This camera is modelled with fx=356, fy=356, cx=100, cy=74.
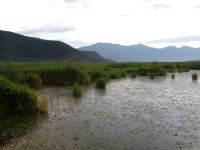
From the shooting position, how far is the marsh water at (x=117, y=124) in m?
13.7

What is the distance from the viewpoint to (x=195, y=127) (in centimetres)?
1634

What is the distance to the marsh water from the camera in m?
13.7

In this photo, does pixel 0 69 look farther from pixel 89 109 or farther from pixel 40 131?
pixel 40 131

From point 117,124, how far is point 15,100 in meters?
5.39

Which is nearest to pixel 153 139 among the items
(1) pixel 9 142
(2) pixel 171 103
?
(1) pixel 9 142

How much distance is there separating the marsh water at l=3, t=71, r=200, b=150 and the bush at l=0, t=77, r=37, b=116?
1225 mm

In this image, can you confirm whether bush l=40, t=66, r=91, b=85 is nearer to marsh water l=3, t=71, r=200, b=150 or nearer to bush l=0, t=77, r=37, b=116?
marsh water l=3, t=71, r=200, b=150

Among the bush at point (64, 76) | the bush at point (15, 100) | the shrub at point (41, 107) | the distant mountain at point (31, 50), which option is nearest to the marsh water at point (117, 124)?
the shrub at point (41, 107)

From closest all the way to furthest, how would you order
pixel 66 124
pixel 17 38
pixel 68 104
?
pixel 66 124, pixel 68 104, pixel 17 38

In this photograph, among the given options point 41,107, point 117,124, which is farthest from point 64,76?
point 117,124

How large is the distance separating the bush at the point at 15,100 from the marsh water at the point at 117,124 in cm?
123

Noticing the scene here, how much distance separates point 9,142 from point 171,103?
40.2 feet

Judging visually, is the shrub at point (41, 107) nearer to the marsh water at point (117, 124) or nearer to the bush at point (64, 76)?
the marsh water at point (117, 124)

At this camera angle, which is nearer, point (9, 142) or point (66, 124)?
point (9, 142)
